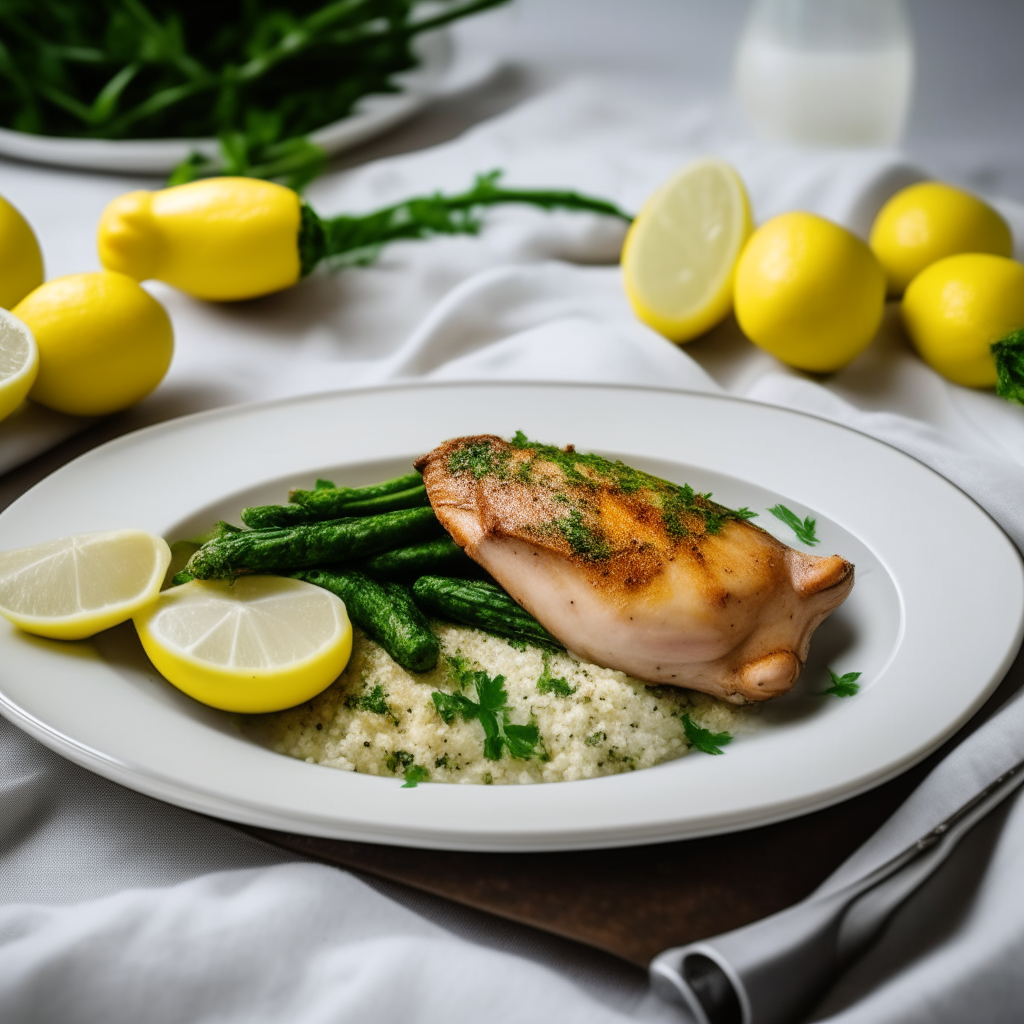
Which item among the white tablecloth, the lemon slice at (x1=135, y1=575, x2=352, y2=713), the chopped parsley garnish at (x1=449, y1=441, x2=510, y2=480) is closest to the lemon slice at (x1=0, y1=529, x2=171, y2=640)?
the lemon slice at (x1=135, y1=575, x2=352, y2=713)

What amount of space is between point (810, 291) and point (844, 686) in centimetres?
156

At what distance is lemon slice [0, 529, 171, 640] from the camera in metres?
2.09

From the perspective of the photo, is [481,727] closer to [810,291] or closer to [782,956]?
[782,956]

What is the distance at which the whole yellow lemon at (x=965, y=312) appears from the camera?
3.24 meters

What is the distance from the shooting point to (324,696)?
217 cm

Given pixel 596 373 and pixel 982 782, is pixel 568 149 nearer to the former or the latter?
pixel 596 373

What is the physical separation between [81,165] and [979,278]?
3.87m

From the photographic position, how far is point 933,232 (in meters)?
3.70

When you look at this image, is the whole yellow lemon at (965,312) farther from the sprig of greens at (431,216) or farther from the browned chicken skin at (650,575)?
the browned chicken skin at (650,575)

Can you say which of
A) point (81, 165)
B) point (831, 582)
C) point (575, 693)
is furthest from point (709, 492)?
point (81, 165)

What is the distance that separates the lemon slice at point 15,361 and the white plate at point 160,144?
85.7 inches

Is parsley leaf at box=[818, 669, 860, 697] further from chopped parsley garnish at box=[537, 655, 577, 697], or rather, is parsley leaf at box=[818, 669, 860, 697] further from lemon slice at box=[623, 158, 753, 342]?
lemon slice at box=[623, 158, 753, 342]

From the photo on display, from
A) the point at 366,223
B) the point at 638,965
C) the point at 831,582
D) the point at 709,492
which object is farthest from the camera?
the point at 366,223

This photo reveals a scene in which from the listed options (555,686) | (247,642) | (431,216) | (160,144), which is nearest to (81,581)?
(247,642)
